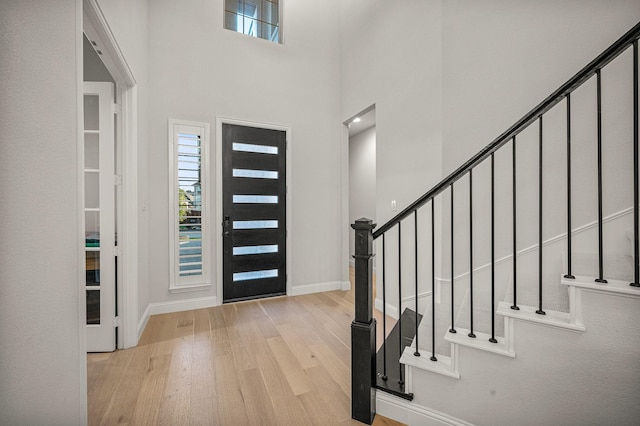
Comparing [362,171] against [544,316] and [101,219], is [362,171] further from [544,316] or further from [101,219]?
[544,316]

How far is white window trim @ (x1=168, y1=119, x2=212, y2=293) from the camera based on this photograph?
3326 millimetres

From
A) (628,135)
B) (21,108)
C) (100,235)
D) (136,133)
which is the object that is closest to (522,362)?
(628,135)

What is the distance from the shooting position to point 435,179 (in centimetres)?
267

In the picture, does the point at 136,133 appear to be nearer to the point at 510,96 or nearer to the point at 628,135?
the point at 510,96

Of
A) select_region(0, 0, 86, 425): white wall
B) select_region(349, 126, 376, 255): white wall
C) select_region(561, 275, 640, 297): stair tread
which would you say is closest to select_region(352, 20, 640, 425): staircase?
select_region(561, 275, 640, 297): stair tread

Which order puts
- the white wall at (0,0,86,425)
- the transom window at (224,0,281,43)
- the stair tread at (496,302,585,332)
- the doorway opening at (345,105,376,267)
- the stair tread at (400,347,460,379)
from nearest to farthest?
1. the white wall at (0,0,86,425)
2. the stair tread at (496,302,585,332)
3. the stair tread at (400,347,460,379)
4. the transom window at (224,0,281,43)
5. the doorway opening at (345,105,376,267)

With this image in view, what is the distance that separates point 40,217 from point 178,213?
241 cm

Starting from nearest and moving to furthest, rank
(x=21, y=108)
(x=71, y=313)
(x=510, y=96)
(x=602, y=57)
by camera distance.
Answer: (x=21, y=108) → (x=602, y=57) → (x=71, y=313) → (x=510, y=96)

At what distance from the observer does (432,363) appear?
153cm

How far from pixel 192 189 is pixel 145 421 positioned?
7.76 feet

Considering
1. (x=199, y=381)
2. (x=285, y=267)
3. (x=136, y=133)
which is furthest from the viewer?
(x=285, y=267)

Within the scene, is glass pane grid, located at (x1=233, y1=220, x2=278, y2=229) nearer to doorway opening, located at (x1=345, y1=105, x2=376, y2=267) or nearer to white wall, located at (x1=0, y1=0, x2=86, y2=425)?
doorway opening, located at (x1=345, y1=105, x2=376, y2=267)

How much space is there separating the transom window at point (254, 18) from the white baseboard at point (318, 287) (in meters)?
3.41

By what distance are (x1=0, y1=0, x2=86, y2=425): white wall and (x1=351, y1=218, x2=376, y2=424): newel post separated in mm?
1328
